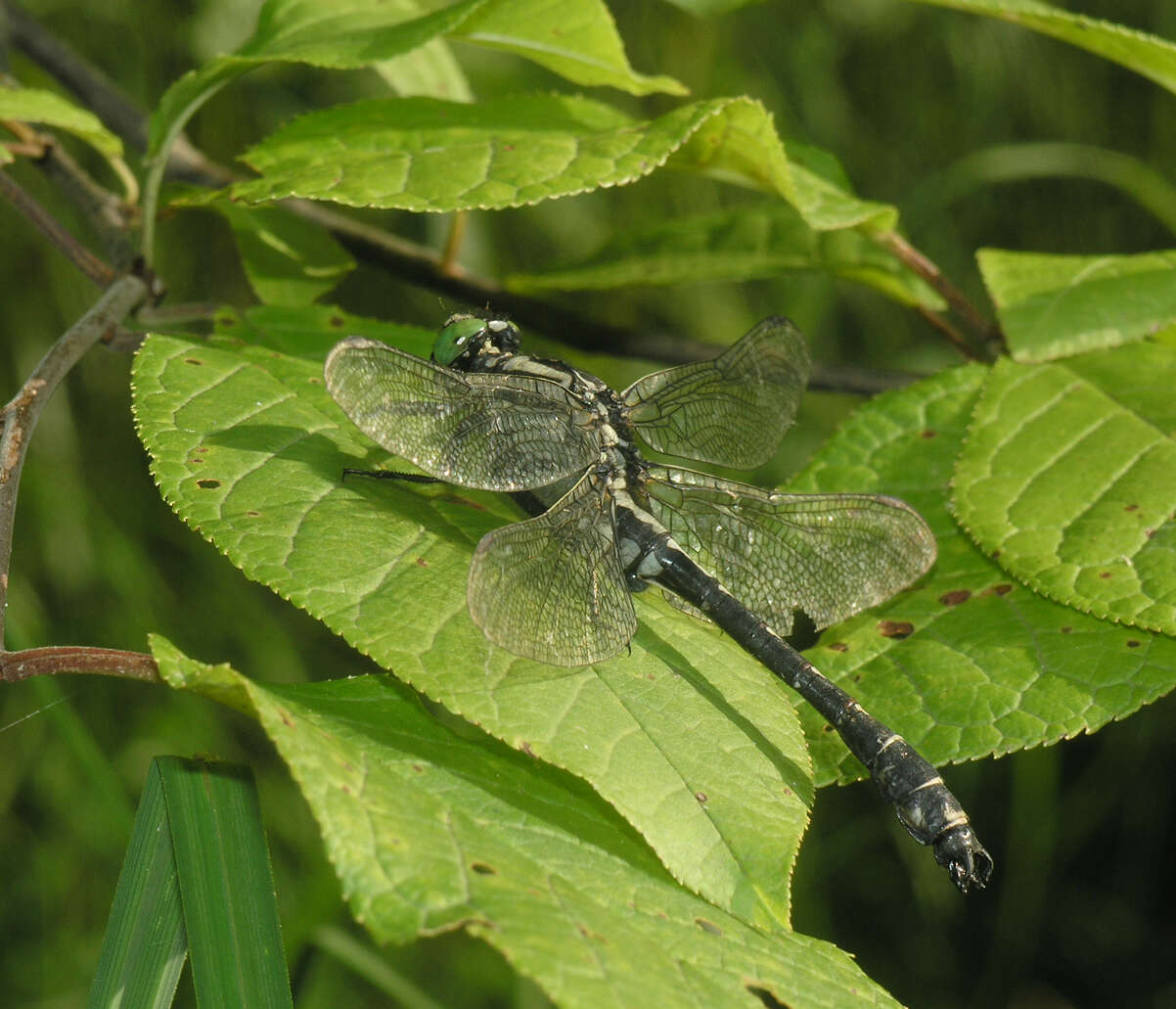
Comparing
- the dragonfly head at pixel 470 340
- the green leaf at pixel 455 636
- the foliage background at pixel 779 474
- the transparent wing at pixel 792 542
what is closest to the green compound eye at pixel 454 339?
the dragonfly head at pixel 470 340

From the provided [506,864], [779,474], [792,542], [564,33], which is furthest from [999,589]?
[779,474]

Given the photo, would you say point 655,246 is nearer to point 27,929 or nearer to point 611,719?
point 611,719

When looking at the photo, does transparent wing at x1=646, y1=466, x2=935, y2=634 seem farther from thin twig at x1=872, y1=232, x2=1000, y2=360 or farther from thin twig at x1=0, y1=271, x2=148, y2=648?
thin twig at x1=0, y1=271, x2=148, y2=648

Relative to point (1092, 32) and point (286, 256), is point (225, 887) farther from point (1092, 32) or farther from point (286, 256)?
point (1092, 32)

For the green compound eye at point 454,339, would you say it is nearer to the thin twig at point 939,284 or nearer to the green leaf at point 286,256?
the green leaf at point 286,256

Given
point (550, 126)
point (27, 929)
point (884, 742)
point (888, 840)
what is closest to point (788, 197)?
point (550, 126)

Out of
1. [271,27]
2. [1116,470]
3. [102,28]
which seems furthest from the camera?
[102,28]
